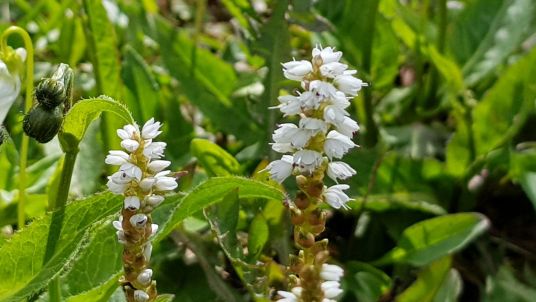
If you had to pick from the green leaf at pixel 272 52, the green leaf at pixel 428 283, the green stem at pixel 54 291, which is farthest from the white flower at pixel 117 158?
the green leaf at pixel 272 52

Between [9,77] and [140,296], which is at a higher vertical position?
[9,77]

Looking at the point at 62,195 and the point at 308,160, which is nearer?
the point at 308,160

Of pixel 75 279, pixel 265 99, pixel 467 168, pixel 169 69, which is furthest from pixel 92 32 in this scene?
pixel 467 168

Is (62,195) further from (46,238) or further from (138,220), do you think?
(138,220)

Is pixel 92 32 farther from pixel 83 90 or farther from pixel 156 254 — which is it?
pixel 156 254

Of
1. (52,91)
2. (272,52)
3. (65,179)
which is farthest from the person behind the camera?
(272,52)

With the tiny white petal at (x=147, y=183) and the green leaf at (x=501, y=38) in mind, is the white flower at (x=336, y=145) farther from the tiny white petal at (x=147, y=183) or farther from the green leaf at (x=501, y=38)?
the green leaf at (x=501, y=38)

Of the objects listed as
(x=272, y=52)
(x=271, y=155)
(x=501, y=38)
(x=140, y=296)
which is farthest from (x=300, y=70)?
(x=501, y=38)

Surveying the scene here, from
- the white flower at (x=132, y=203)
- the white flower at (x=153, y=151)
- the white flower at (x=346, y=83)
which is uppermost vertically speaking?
the white flower at (x=346, y=83)
